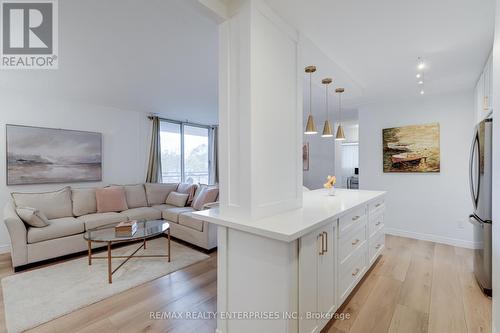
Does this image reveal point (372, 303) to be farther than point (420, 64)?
No

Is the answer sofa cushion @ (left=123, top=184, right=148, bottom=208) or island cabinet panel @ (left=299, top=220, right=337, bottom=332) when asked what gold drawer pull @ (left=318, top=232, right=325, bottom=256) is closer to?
island cabinet panel @ (left=299, top=220, right=337, bottom=332)

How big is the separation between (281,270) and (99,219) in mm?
3406

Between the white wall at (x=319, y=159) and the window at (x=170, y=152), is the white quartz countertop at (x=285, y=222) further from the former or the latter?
the white wall at (x=319, y=159)

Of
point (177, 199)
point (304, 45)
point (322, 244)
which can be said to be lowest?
point (177, 199)

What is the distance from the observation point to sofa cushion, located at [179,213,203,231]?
354 cm

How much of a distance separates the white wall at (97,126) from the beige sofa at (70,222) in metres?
0.46

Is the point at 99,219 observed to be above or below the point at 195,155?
below

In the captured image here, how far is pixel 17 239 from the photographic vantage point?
9.34ft

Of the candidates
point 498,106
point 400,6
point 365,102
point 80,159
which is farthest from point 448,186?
point 80,159

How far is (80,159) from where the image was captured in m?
4.24

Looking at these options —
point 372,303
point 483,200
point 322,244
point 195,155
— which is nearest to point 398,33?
point 483,200

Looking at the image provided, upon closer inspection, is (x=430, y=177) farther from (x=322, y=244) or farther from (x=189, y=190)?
(x=189, y=190)

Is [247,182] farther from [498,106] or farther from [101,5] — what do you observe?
[101,5]

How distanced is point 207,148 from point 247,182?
5.39 meters
